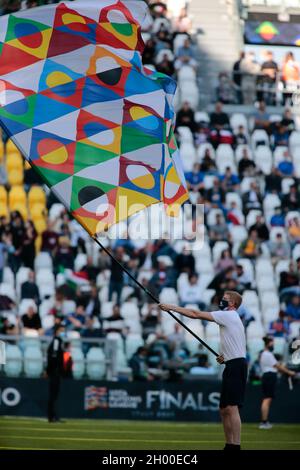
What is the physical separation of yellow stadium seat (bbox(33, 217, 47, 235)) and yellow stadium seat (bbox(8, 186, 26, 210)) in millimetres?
633

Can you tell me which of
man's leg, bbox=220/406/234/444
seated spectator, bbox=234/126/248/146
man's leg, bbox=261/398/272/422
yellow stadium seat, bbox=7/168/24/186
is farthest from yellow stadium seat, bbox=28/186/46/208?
man's leg, bbox=220/406/234/444

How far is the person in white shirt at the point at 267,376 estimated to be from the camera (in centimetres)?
2628

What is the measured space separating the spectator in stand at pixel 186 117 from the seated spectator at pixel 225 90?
1973 millimetres

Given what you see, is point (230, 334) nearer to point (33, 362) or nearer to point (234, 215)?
point (33, 362)

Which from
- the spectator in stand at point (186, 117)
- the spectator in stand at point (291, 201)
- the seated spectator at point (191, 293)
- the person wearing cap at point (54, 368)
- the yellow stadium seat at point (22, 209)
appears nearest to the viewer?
the person wearing cap at point (54, 368)

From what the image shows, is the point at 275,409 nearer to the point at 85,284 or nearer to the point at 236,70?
the point at 85,284

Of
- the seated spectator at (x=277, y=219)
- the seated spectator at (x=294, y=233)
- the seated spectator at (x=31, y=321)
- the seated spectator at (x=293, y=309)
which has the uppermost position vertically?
the seated spectator at (x=277, y=219)

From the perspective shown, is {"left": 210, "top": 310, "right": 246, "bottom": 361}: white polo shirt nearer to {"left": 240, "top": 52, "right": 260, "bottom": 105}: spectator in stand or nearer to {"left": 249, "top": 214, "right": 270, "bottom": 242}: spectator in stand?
{"left": 249, "top": 214, "right": 270, "bottom": 242}: spectator in stand

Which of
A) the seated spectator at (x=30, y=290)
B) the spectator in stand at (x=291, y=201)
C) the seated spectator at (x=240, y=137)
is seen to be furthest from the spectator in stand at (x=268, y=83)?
the seated spectator at (x=30, y=290)

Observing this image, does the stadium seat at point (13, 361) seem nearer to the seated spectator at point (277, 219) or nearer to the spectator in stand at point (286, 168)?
the seated spectator at point (277, 219)

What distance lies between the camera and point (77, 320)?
27906mm

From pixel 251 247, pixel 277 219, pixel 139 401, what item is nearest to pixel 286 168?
pixel 277 219

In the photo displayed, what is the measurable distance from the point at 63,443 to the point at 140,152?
490 centimetres

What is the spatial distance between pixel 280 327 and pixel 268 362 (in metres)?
2.63
